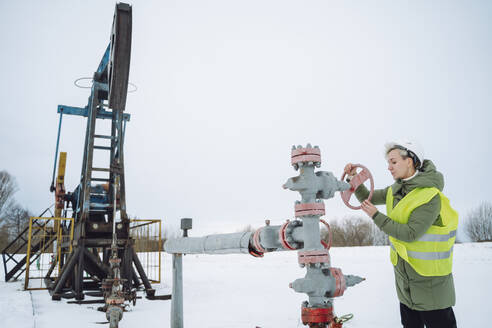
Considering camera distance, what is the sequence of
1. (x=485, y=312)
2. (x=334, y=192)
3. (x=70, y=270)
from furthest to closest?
(x=70, y=270) < (x=485, y=312) < (x=334, y=192)

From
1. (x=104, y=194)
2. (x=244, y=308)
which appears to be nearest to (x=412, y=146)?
(x=244, y=308)

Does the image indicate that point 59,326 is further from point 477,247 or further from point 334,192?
point 477,247

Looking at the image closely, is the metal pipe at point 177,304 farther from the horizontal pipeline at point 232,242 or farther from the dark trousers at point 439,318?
the dark trousers at point 439,318

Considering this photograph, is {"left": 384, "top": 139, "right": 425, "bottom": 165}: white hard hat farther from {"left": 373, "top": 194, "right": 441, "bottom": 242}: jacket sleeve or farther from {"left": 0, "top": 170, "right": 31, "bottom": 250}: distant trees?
{"left": 0, "top": 170, "right": 31, "bottom": 250}: distant trees

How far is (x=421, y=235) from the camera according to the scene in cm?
215

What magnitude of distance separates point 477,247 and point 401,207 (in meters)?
16.8

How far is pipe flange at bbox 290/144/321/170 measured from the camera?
5.77 ft

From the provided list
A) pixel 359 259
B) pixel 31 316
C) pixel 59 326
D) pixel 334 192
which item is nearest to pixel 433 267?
pixel 334 192

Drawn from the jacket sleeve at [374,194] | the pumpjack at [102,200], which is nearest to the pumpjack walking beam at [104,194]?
the pumpjack at [102,200]

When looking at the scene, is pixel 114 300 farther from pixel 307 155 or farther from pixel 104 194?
pixel 104 194

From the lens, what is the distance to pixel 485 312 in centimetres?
491

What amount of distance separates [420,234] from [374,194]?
0.67m

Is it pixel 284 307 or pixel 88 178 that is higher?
pixel 88 178

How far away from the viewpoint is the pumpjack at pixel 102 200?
816 centimetres
